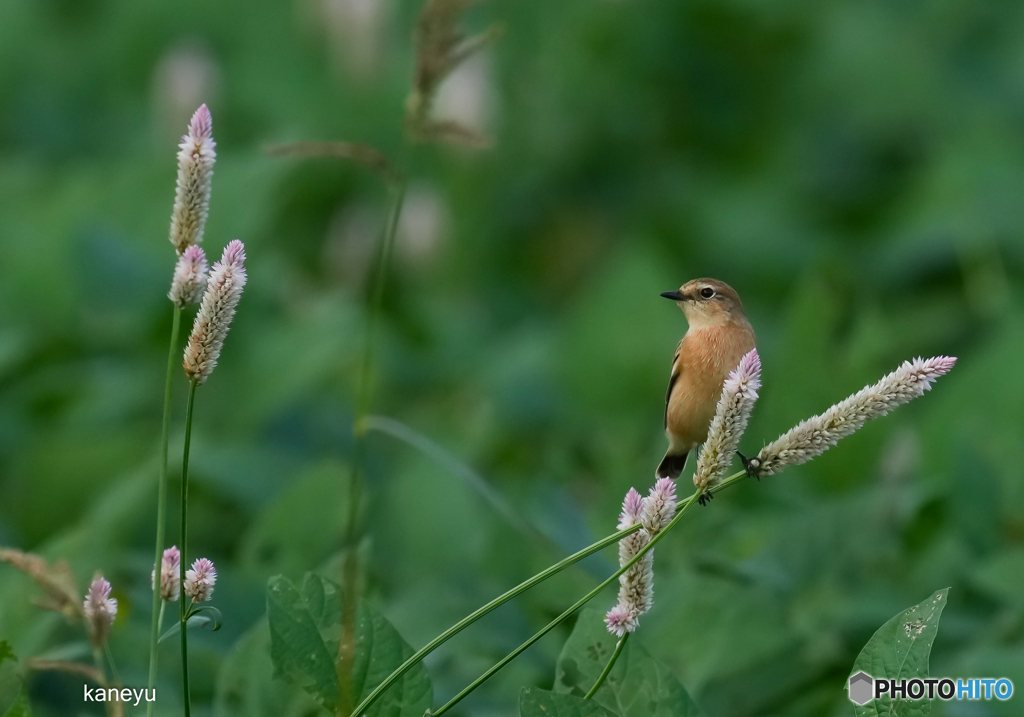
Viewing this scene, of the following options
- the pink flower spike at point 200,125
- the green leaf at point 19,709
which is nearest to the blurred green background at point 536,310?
the green leaf at point 19,709

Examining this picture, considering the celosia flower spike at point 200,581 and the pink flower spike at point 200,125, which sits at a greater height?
the pink flower spike at point 200,125

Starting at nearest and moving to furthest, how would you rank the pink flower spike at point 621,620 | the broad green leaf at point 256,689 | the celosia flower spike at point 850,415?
the celosia flower spike at point 850,415 → the pink flower spike at point 621,620 → the broad green leaf at point 256,689

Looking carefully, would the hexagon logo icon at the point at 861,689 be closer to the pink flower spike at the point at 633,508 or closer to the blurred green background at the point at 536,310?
the pink flower spike at the point at 633,508

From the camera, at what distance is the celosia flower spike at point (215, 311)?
3.03 feet

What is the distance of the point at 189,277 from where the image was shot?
968 mm

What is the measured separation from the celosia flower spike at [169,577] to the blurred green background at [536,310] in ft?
1.24

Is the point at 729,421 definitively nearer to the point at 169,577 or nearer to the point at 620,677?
the point at 620,677

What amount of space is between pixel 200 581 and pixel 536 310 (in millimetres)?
3148

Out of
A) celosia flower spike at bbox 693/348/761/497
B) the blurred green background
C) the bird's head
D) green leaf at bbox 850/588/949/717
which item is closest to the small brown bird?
the bird's head

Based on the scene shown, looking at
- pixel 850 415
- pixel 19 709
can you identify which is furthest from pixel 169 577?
pixel 850 415

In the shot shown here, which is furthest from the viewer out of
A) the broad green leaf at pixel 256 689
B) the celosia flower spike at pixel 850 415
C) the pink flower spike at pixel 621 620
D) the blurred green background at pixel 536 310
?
the blurred green background at pixel 536 310

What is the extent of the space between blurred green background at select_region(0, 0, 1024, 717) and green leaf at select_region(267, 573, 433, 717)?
0.29m

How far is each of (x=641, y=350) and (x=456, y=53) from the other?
161cm

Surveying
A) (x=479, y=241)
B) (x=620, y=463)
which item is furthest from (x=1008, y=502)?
(x=479, y=241)
